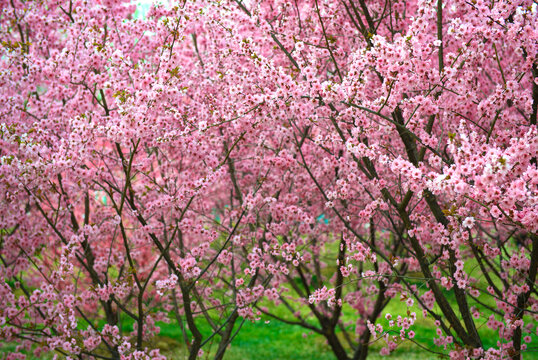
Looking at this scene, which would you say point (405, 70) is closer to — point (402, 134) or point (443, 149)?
point (402, 134)

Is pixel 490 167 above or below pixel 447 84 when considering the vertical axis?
below

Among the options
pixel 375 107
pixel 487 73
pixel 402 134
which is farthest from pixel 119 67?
pixel 487 73

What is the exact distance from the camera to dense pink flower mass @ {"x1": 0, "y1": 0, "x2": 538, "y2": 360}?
4312 mm

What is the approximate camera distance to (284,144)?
823cm

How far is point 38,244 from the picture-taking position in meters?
6.70

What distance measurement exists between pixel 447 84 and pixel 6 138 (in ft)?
15.3

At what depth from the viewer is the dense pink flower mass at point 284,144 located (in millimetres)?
4312

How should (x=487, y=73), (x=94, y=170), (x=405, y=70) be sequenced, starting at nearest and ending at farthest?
1. (x=405, y=70)
2. (x=94, y=170)
3. (x=487, y=73)

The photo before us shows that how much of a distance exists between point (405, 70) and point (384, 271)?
13.5 ft

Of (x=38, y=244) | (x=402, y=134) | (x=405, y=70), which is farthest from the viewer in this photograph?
(x=38, y=244)

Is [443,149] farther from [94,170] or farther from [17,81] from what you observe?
[17,81]

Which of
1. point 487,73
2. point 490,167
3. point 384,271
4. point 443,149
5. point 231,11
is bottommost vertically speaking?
point 490,167

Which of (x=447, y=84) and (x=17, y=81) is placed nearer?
(x=447, y=84)

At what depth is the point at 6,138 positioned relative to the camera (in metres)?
5.29
